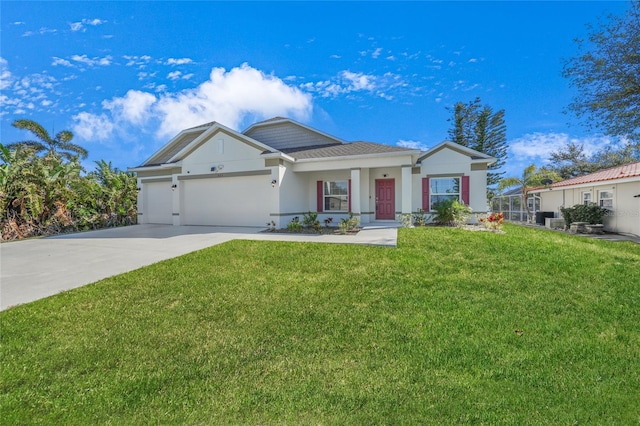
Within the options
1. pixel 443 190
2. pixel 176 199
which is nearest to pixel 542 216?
pixel 443 190

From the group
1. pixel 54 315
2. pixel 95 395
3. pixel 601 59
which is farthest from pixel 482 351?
pixel 601 59

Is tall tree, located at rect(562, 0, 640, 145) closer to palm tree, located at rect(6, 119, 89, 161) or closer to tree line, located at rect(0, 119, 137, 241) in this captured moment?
tree line, located at rect(0, 119, 137, 241)

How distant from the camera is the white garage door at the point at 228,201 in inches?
524

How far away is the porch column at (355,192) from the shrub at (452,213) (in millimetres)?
3681

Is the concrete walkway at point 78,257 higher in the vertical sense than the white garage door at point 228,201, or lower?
lower

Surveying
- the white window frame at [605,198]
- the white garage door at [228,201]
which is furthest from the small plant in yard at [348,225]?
the white window frame at [605,198]

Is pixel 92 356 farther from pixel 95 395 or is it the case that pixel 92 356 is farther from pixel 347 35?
pixel 347 35

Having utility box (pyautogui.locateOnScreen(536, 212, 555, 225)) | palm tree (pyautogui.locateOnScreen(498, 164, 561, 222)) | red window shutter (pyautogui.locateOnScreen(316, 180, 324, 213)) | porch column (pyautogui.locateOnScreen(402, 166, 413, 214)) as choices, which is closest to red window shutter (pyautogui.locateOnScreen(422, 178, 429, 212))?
porch column (pyautogui.locateOnScreen(402, 166, 413, 214))

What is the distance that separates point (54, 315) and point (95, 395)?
250 cm

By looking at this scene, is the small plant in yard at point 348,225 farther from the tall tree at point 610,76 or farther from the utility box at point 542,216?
the utility box at point 542,216

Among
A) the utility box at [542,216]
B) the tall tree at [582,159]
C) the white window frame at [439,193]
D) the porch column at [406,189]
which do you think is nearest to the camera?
the porch column at [406,189]

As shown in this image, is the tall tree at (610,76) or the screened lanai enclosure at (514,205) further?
the screened lanai enclosure at (514,205)

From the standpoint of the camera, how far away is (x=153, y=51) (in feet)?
38.3

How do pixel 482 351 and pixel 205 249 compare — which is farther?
pixel 205 249
